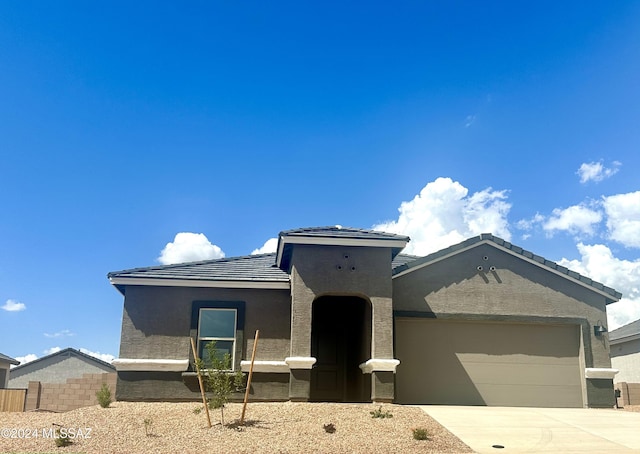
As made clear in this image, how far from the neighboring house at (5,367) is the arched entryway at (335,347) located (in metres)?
21.0

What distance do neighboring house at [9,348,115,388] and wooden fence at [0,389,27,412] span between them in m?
14.9

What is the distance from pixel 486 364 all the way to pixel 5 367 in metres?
26.7

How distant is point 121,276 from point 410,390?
8.65 meters

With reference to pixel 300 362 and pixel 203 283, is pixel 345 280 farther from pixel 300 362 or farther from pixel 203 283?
pixel 203 283

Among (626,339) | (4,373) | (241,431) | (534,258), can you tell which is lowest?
(241,431)

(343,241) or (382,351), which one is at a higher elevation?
(343,241)

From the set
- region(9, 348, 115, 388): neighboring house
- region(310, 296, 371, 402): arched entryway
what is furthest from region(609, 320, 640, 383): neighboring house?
region(9, 348, 115, 388): neighboring house

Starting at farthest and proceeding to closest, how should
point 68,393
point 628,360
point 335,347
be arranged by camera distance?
1. point 628,360
2. point 68,393
3. point 335,347

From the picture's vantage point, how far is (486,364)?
733 inches

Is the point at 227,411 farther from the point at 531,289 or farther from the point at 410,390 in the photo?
the point at 531,289

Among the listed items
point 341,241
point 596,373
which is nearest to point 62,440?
point 341,241

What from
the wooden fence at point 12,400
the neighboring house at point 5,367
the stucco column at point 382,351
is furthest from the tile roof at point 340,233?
the neighboring house at point 5,367

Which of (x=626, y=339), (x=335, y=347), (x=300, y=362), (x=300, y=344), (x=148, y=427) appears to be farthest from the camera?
(x=626, y=339)

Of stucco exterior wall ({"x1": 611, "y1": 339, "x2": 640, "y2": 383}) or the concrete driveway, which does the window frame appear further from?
stucco exterior wall ({"x1": 611, "y1": 339, "x2": 640, "y2": 383})
